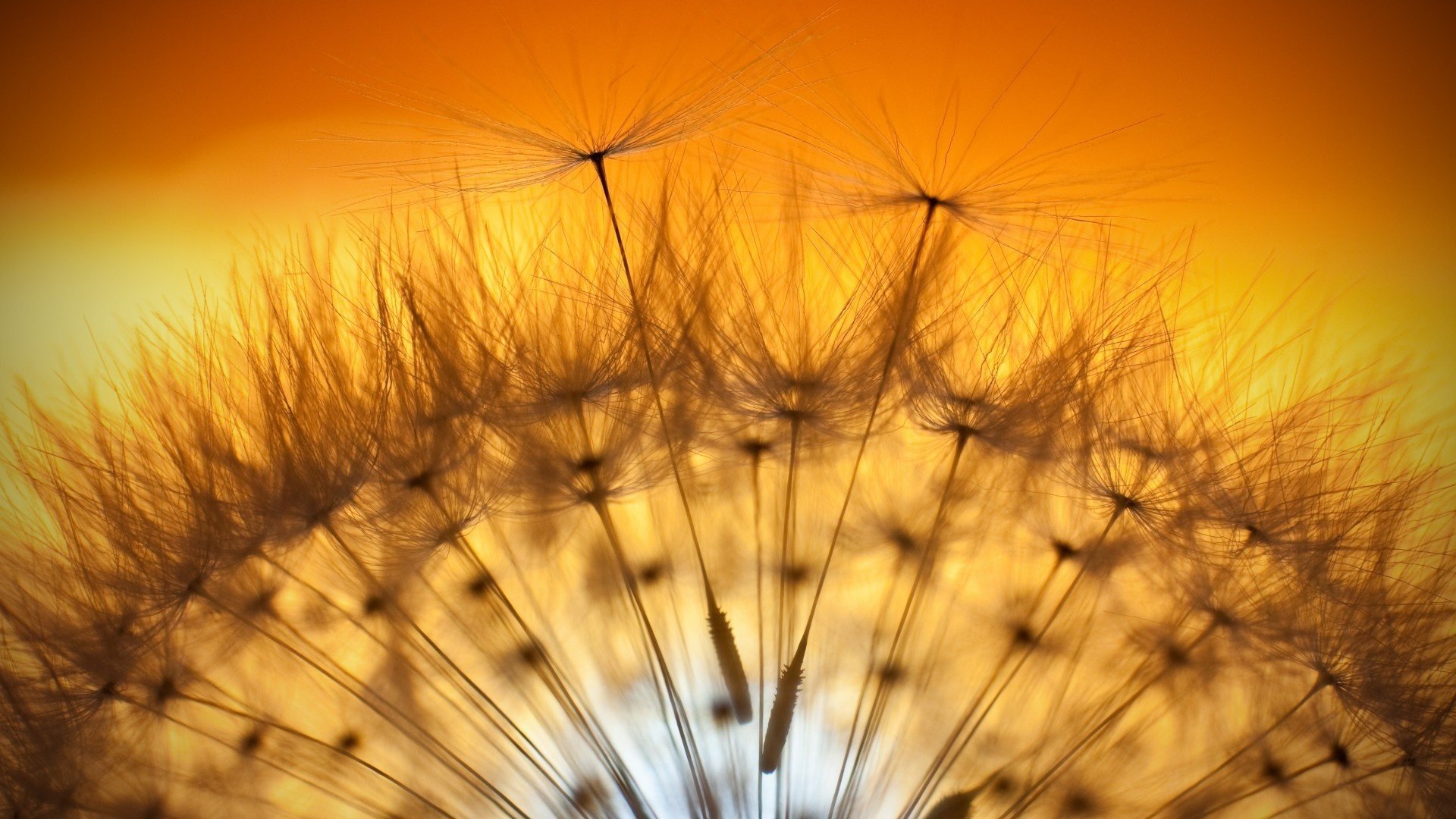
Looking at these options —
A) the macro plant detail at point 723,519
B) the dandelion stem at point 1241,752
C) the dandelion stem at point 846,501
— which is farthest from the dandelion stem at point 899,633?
the dandelion stem at point 1241,752

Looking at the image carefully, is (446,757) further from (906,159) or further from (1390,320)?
(1390,320)

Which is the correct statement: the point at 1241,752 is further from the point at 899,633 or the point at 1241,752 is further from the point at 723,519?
the point at 723,519

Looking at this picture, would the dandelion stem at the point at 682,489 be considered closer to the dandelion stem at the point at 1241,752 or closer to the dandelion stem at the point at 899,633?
the dandelion stem at the point at 899,633

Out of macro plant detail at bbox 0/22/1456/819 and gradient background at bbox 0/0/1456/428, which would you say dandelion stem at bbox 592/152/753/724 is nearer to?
macro plant detail at bbox 0/22/1456/819

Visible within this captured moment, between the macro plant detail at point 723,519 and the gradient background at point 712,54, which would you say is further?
the gradient background at point 712,54

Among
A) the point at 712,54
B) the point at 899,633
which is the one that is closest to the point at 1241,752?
the point at 899,633

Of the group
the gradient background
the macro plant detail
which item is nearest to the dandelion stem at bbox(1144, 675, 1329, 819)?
the macro plant detail
